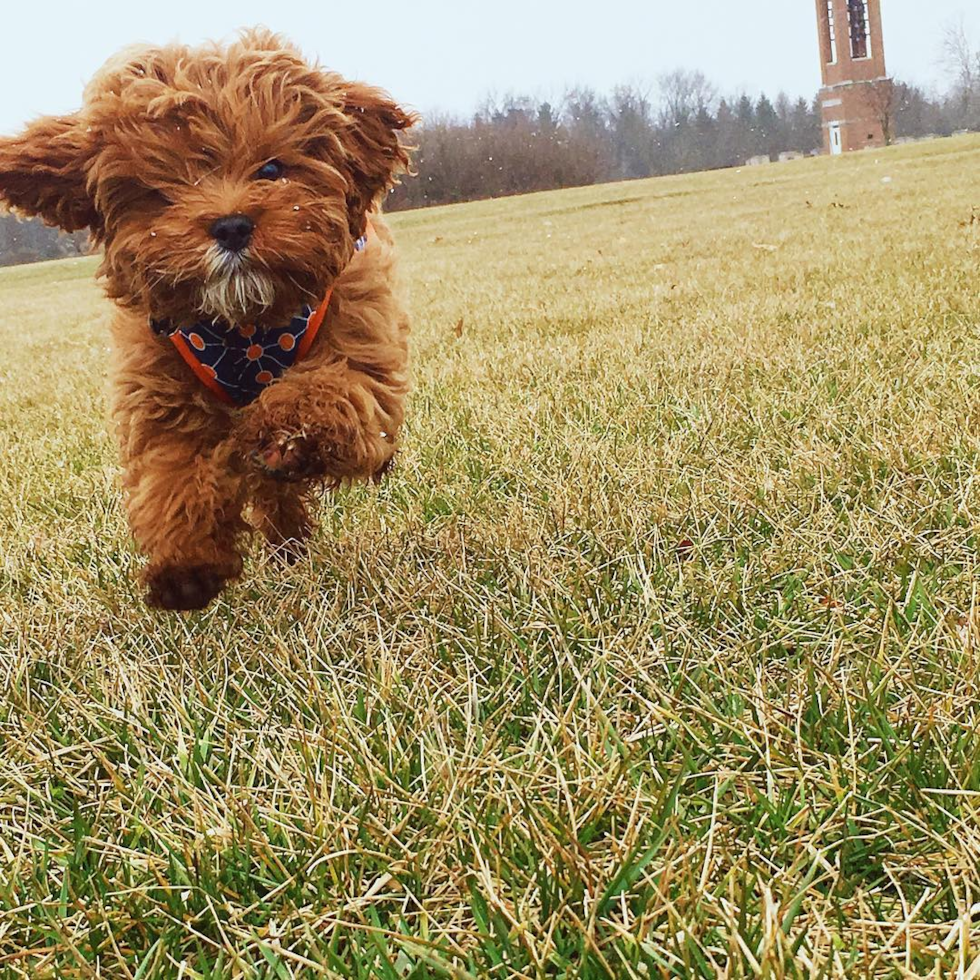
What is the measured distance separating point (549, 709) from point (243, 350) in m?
1.27

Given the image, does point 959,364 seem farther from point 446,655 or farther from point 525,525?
point 446,655

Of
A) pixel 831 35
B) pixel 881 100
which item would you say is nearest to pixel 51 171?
pixel 881 100

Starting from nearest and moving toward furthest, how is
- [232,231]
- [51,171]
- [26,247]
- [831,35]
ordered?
[232,231] → [51,171] → [26,247] → [831,35]

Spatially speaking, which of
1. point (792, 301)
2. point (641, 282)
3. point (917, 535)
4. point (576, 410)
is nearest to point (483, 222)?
point (641, 282)

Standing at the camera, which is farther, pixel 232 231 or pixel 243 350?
pixel 243 350

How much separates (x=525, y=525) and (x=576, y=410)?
132 cm

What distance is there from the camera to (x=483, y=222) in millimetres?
29047

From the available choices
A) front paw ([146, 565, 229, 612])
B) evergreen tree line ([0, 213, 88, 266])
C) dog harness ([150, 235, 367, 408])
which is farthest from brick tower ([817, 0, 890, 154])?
front paw ([146, 565, 229, 612])

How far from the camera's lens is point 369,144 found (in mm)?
2674

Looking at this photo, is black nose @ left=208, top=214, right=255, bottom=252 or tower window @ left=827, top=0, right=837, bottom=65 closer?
black nose @ left=208, top=214, right=255, bottom=252

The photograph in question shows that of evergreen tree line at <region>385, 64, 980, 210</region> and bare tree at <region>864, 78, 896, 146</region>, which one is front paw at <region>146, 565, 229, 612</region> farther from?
bare tree at <region>864, 78, 896, 146</region>

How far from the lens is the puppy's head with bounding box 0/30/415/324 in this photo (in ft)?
7.22

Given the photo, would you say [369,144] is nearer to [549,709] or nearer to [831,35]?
[549,709]

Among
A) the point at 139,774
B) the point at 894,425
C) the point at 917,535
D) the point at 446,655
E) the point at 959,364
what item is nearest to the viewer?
the point at 139,774
